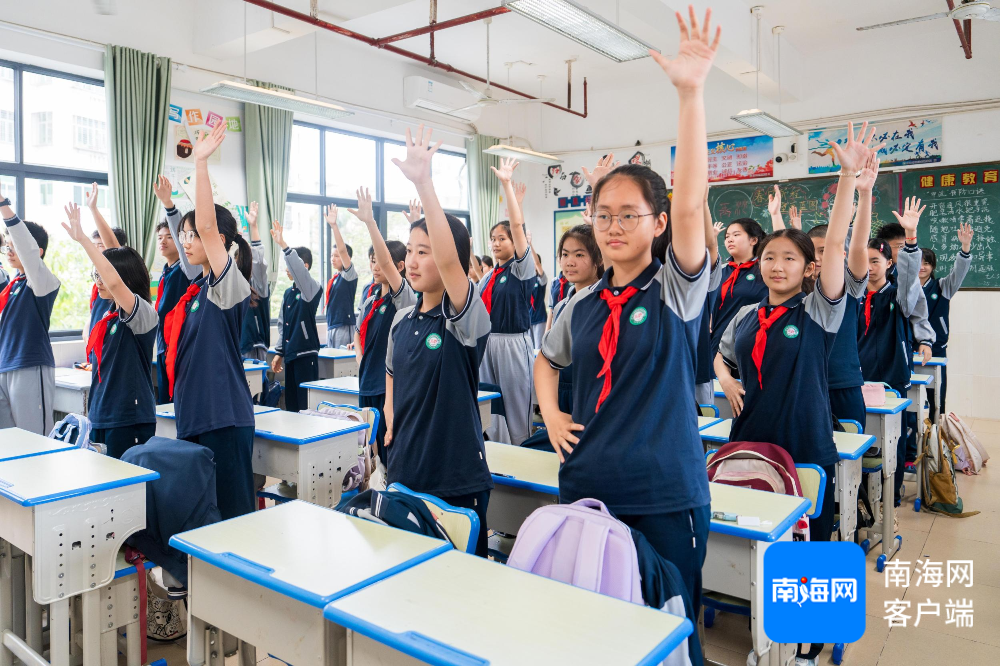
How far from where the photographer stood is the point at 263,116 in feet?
22.1

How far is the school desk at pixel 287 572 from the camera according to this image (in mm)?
1325

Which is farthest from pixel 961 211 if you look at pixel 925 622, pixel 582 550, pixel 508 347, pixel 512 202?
pixel 582 550

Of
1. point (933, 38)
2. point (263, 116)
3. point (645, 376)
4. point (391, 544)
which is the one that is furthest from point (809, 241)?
point (933, 38)

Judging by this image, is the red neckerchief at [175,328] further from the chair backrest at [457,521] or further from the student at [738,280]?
the student at [738,280]

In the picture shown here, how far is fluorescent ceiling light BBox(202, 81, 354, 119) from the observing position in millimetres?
5031

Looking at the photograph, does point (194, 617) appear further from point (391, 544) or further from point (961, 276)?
point (961, 276)

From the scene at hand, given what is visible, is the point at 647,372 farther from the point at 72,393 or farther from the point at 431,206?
the point at 72,393

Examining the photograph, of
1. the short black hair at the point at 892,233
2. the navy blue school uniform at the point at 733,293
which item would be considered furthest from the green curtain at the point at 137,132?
the short black hair at the point at 892,233

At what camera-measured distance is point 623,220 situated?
1454mm

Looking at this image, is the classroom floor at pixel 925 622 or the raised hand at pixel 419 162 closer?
the raised hand at pixel 419 162

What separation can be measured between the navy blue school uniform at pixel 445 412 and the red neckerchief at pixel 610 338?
52 cm

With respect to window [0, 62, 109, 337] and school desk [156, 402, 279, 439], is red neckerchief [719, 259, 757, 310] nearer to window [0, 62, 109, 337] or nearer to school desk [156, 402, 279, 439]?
school desk [156, 402, 279, 439]

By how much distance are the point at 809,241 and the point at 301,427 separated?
2.04 metres

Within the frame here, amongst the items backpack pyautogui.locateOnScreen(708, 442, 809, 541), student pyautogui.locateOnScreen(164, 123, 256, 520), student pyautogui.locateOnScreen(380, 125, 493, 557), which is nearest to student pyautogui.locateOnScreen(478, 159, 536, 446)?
student pyautogui.locateOnScreen(164, 123, 256, 520)
